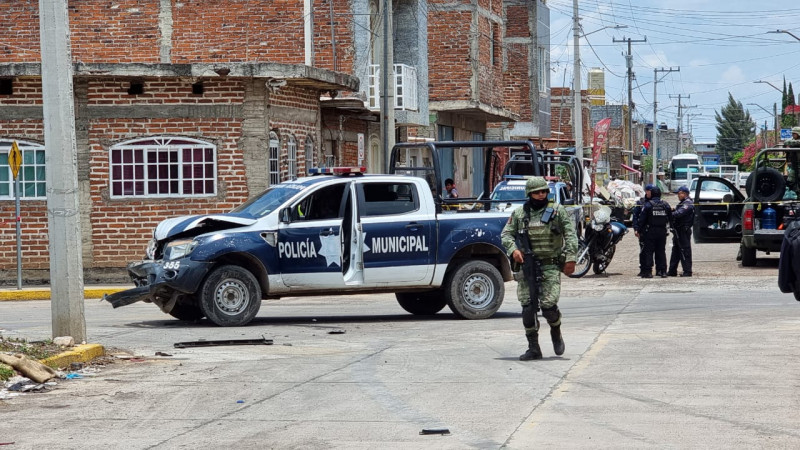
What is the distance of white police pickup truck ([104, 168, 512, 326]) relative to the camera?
1561cm

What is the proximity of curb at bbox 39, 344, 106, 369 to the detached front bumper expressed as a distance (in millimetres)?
2620

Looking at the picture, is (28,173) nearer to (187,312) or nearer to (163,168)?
(163,168)

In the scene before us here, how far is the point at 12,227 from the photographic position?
80.5ft

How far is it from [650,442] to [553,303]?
166 inches

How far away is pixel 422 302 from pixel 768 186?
1156cm

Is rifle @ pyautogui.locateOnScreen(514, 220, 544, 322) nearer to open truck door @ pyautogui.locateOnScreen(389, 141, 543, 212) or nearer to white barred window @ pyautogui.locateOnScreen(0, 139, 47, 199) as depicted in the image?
open truck door @ pyautogui.locateOnScreen(389, 141, 543, 212)

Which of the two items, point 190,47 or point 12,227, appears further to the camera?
point 190,47

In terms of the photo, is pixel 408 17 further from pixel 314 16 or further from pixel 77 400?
pixel 77 400

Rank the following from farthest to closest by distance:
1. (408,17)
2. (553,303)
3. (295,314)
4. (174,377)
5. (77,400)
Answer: (408,17) < (295,314) < (553,303) < (174,377) < (77,400)

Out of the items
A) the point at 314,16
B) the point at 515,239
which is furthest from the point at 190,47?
the point at 515,239

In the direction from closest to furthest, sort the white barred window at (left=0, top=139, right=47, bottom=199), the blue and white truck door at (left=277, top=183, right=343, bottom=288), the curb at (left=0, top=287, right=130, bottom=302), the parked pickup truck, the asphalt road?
the asphalt road
the blue and white truck door at (left=277, top=183, right=343, bottom=288)
the curb at (left=0, top=287, right=130, bottom=302)
the white barred window at (left=0, top=139, right=47, bottom=199)
the parked pickup truck

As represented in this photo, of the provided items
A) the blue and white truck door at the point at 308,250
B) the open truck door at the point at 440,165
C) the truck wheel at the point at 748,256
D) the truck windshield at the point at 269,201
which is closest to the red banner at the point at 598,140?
the open truck door at the point at 440,165

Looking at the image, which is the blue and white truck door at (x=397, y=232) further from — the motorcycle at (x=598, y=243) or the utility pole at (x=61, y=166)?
the motorcycle at (x=598, y=243)

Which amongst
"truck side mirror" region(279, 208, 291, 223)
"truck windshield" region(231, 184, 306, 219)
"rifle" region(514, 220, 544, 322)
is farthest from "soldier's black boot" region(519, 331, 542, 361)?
"truck windshield" region(231, 184, 306, 219)
